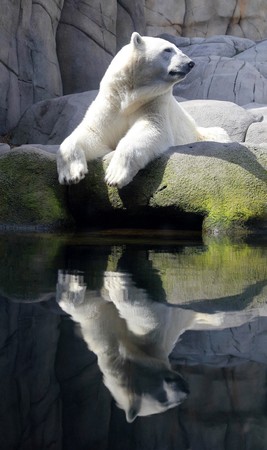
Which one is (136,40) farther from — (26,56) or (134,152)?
(26,56)

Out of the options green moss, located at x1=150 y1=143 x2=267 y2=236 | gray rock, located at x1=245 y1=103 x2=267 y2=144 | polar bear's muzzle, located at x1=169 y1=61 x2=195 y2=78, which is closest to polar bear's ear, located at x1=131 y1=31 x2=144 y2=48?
polar bear's muzzle, located at x1=169 y1=61 x2=195 y2=78

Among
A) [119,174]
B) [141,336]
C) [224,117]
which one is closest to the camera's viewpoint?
[141,336]

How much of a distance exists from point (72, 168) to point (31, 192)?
19.8 inches

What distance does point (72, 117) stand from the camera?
38.0 ft

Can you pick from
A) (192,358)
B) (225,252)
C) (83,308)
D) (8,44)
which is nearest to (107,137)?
(225,252)

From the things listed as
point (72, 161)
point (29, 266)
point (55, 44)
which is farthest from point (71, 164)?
point (55, 44)

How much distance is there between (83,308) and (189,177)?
354 centimetres

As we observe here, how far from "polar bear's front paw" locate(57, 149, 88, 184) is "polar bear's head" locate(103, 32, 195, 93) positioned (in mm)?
893

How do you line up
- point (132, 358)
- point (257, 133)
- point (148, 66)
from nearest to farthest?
1. point (132, 358)
2. point (148, 66)
3. point (257, 133)

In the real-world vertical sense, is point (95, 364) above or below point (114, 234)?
A: above

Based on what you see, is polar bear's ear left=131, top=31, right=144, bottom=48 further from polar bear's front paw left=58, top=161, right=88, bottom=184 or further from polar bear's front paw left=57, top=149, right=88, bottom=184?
polar bear's front paw left=58, top=161, right=88, bottom=184

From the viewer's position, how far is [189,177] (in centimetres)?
597

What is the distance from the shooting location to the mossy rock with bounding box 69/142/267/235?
589cm

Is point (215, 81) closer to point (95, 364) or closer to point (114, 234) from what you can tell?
point (114, 234)
